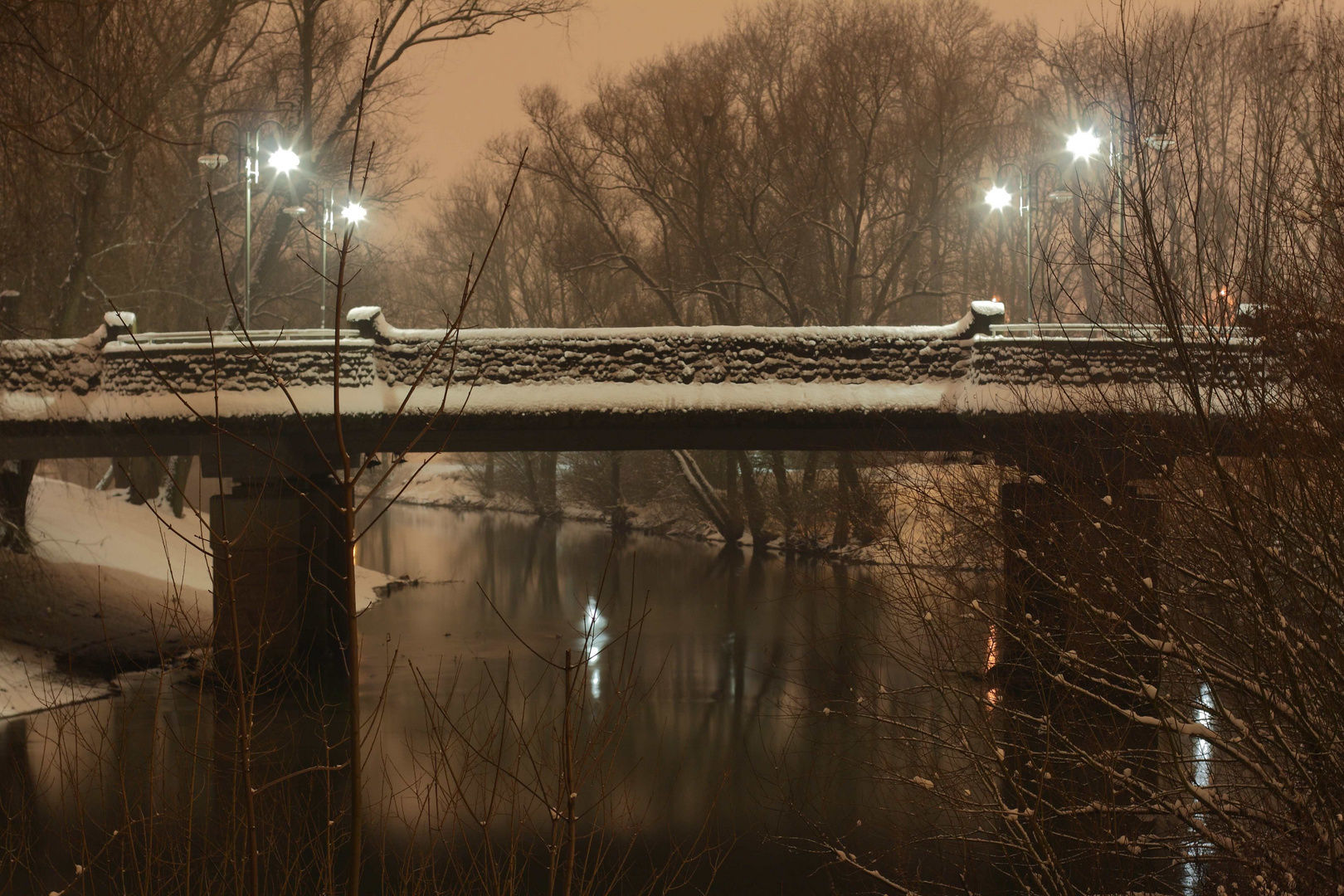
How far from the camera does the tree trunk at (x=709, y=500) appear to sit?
31031mm

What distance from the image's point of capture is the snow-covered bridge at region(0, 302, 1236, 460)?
1497cm

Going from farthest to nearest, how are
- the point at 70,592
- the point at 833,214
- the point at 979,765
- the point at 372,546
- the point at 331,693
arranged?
the point at 372,546 → the point at 833,214 → the point at 70,592 → the point at 331,693 → the point at 979,765

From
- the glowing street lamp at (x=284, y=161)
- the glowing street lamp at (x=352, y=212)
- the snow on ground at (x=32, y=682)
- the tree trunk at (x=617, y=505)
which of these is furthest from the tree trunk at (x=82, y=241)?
the tree trunk at (x=617, y=505)

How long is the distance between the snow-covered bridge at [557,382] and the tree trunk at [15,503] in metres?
1.80

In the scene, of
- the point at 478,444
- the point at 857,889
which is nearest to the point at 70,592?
the point at 478,444

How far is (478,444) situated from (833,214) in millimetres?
15929

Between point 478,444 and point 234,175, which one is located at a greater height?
point 234,175

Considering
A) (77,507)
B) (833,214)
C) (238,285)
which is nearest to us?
(77,507)

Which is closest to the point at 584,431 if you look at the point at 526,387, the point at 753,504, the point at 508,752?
the point at 526,387

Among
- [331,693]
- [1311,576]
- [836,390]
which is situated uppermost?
[836,390]

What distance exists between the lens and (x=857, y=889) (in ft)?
29.2

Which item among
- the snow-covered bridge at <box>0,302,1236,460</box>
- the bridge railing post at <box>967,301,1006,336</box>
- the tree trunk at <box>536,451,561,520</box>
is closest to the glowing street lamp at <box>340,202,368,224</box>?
the snow-covered bridge at <box>0,302,1236,460</box>

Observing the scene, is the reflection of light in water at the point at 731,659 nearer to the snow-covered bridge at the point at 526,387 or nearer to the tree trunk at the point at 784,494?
the snow-covered bridge at the point at 526,387

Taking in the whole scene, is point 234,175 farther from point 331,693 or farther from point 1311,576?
point 1311,576
